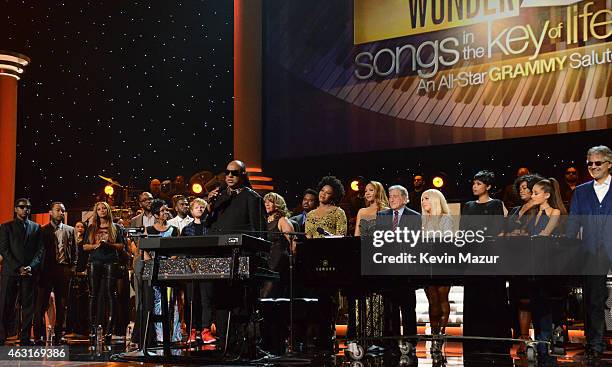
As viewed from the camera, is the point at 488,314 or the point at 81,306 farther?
the point at 81,306

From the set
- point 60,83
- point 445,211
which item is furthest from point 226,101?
point 445,211

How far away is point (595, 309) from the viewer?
5375 millimetres

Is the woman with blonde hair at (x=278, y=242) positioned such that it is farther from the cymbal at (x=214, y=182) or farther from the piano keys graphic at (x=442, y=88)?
the piano keys graphic at (x=442, y=88)

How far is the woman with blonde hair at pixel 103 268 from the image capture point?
25.0ft

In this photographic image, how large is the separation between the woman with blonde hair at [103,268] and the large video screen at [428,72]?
418 centimetres

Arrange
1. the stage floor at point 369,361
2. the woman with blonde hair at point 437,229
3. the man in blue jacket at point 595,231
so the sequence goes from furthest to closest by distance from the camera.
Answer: the woman with blonde hair at point 437,229 → the man in blue jacket at point 595,231 → the stage floor at point 369,361

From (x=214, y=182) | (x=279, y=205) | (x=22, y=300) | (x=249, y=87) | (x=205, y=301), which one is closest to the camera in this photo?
(x=205, y=301)

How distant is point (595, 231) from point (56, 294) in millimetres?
5759

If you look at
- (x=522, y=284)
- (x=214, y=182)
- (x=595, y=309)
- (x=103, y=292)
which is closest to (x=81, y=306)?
(x=103, y=292)

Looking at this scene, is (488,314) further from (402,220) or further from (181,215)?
(181,215)

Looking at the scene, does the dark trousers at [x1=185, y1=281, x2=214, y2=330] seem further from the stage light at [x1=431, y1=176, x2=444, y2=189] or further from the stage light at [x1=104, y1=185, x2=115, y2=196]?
the stage light at [x1=104, y1=185, x2=115, y2=196]

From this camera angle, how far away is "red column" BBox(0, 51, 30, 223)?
36.6 ft

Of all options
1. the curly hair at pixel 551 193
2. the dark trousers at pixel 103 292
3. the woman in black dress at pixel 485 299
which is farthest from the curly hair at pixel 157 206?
the curly hair at pixel 551 193

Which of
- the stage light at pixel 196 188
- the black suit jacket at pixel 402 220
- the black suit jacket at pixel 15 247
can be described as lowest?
the black suit jacket at pixel 15 247
